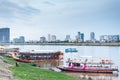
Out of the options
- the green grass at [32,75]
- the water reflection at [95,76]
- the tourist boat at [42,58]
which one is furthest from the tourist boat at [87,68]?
the green grass at [32,75]

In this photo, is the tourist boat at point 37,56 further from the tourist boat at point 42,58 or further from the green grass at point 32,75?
the green grass at point 32,75

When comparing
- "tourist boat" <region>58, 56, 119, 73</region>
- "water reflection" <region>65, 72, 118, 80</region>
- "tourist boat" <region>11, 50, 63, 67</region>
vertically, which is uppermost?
"tourist boat" <region>11, 50, 63, 67</region>

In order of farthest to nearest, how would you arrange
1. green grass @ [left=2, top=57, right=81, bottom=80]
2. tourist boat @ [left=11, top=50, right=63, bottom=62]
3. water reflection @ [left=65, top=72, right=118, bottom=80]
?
tourist boat @ [left=11, top=50, right=63, bottom=62]
water reflection @ [left=65, top=72, right=118, bottom=80]
green grass @ [left=2, top=57, right=81, bottom=80]

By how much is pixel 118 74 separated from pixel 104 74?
279 cm

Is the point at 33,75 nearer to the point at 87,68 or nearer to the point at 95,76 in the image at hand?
the point at 95,76

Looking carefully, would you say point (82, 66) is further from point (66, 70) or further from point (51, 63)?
point (51, 63)

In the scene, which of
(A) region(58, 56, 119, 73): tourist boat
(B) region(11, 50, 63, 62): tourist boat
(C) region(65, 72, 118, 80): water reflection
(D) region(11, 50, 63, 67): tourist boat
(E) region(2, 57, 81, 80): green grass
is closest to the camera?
(E) region(2, 57, 81, 80): green grass

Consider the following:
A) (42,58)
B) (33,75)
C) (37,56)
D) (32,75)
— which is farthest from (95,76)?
(32,75)

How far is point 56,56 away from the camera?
72.1 metres

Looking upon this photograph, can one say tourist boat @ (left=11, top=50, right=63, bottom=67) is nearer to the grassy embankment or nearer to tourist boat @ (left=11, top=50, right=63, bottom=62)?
tourist boat @ (left=11, top=50, right=63, bottom=62)

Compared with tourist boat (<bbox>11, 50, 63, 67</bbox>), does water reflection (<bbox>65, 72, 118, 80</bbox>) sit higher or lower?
lower

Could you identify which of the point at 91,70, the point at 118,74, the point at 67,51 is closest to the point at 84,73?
the point at 91,70

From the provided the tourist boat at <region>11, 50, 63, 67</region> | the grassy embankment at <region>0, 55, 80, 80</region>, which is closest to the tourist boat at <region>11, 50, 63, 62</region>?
the tourist boat at <region>11, 50, 63, 67</region>

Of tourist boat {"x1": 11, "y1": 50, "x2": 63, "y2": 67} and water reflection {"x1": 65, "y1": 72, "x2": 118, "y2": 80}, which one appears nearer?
water reflection {"x1": 65, "y1": 72, "x2": 118, "y2": 80}
